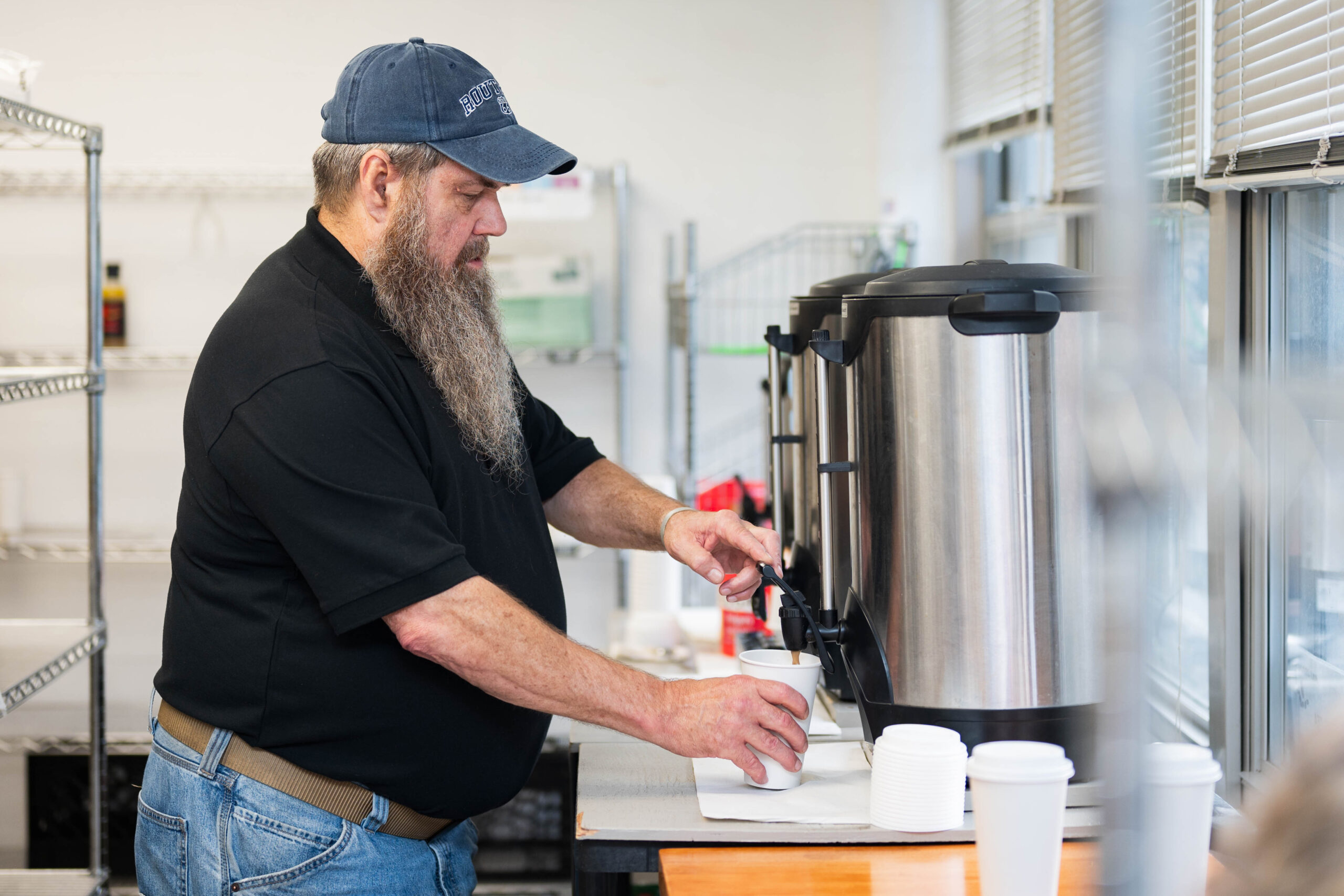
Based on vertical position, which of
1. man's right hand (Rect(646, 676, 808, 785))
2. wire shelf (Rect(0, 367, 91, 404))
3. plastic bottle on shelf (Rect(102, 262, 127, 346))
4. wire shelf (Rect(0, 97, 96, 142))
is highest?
wire shelf (Rect(0, 97, 96, 142))

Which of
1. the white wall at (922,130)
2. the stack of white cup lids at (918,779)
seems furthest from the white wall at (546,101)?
the stack of white cup lids at (918,779)

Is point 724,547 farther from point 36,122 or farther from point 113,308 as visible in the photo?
point 113,308

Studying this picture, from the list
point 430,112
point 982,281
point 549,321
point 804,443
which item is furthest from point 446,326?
point 549,321

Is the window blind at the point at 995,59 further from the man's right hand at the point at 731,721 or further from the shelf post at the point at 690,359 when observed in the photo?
the man's right hand at the point at 731,721

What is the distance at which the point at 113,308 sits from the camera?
9.56 ft

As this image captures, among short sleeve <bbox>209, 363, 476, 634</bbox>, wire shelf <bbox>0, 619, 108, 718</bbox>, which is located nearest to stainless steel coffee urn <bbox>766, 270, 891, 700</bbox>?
short sleeve <bbox>209, 363, 476, 634</bbox>

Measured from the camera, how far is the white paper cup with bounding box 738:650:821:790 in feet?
3.75

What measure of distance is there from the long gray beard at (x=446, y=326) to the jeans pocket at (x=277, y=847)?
0.42 m

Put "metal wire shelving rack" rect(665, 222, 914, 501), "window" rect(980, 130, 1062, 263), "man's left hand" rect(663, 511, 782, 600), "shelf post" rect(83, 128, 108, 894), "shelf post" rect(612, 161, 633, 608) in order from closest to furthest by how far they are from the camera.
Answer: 1. "man's left hand" rect(663, 511, 782, 600)
2. "shelf post" rect(83, 128, 108, 894)
3. "window" rect(980, 130, 1062, 263)
4. "shelf post" rect(612, 161, 633, 608)
5. "metal wire shelving rack" rect(665, 222, 914, 501)

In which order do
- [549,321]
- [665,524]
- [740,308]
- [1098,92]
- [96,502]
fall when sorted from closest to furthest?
[1098,92] → [665,524] → [96,502] → [549,321] → [740,308]

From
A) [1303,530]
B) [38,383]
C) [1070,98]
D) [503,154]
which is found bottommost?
[1303,530]

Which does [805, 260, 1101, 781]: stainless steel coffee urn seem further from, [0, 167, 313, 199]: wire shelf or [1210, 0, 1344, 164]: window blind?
[0, 167, 313, 199]: wire shelf

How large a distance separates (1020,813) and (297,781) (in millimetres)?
688

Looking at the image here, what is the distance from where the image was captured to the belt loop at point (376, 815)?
45.3 inches
